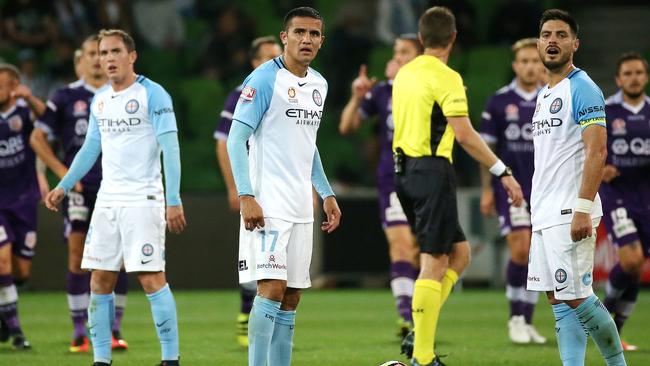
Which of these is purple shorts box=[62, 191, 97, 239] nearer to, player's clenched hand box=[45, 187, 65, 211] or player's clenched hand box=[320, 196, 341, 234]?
player's clenched hand box=[45, 187, 65, 211]

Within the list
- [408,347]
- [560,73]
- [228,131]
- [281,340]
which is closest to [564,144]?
[560,73]

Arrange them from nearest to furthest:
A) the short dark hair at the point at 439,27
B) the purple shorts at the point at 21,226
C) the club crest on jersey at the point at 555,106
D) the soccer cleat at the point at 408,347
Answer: the club crest on jersey at the point at 555,106, the short dark hair at the point at 439,27, the soccer cleat at the point at 408,347, the purple shorts at the point at 21,226

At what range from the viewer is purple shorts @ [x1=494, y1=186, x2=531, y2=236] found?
33.4 ft

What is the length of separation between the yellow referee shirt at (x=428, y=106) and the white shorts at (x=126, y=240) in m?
1.77

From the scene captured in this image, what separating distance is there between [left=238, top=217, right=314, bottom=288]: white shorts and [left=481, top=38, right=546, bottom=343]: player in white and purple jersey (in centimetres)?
386

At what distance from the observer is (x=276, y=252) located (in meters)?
6.43

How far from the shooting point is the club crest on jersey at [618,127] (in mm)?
9680

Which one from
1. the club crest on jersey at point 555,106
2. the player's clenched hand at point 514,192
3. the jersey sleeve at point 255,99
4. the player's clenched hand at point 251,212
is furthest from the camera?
the player's clenched hand at point 514,192

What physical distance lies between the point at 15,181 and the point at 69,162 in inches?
28.2

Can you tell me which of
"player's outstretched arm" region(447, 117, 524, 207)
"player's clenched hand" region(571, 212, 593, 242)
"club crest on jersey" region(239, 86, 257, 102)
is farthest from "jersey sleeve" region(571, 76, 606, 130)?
"club crest on jersey" region(239, 86, 257, 102)

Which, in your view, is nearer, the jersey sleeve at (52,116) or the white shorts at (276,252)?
the white shorts at (276,252)

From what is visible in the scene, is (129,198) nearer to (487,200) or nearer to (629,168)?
(487,200)

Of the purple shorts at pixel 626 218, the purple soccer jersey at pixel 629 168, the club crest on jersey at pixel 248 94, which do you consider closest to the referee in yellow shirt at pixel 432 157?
the club crest on jersey at pixel 248 94

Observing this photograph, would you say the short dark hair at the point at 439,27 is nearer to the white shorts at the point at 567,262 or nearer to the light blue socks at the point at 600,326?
the white shorts at the point at 567,262
